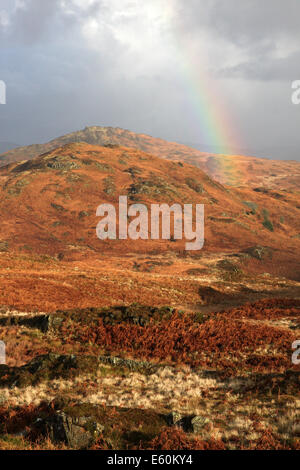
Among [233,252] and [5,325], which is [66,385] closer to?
[5,325]

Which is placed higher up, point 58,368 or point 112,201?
point 112,201

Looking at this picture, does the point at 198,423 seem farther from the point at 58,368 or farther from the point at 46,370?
the point at 46,370

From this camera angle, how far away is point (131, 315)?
2308 centimetres

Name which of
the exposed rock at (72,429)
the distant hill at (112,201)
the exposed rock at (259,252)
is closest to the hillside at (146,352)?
the exposed rock at (72,429)

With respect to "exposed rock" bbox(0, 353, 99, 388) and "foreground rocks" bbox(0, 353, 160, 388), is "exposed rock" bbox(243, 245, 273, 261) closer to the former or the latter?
"foreground rocks" bbox(0, 353, 160, 388)

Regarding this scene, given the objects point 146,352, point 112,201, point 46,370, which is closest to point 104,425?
point 46,370

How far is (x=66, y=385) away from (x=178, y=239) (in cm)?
5780

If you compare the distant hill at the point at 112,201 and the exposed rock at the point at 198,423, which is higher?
the distant hill at the point at 112,201

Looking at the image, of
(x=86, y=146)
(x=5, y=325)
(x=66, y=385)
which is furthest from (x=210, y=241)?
(x=86, y=146)

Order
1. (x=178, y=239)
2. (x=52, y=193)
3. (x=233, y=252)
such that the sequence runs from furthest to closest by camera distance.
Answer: (x=52, y=193), (x=178, y=239), (x=233, y=252)

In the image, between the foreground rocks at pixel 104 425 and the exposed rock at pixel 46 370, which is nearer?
the foreground rocks at pixel 104 425

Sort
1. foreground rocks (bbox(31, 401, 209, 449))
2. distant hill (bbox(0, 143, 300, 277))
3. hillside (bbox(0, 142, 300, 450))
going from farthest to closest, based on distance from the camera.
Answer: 1. distant hill (bbox(0, 143, 300, 277))
2. hillside (bbox(0, 142, 300, 450))
3. foreground rocks (bbox(31, 401, 209, 449))

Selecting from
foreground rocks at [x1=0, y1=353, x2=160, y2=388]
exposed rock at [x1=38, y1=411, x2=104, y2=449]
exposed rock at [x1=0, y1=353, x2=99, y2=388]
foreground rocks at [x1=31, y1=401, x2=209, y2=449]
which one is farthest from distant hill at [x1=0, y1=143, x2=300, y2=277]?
exposed rock at [x1=38, y1=411, x2=104, y2=449]

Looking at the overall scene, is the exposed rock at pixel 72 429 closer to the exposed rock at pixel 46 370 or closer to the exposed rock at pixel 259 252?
the exposed rock at pixel 46 370
